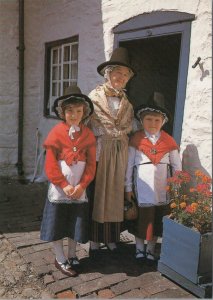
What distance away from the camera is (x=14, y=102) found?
7270mm

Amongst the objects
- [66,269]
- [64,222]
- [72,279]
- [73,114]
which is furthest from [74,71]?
[72,279]

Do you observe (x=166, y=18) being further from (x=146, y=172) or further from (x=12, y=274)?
(x=12, y=274)

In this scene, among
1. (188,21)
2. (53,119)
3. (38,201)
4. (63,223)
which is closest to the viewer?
(63,223)

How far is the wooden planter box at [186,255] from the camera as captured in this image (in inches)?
130

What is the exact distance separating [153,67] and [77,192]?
2.80 metres

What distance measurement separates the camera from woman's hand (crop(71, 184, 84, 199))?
3.48m

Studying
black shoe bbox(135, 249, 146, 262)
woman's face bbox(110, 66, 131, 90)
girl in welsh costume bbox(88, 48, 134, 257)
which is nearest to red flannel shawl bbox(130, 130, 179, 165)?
girl in welsh costume bbox(88, 48, 134, 257)

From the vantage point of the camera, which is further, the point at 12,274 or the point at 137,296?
the point at 12,274

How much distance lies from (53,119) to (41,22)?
1749mm

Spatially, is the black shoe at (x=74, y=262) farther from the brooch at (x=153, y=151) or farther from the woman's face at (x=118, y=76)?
the woman's face at (x=118, y=76)

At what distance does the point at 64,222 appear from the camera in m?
3.66

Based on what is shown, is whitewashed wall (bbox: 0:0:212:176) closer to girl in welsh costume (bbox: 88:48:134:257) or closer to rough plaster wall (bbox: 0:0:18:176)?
rough plaster wall (bbox: 0:0:18:176)

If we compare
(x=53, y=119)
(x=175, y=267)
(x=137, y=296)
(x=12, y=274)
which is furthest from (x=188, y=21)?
(x=53, y=119)

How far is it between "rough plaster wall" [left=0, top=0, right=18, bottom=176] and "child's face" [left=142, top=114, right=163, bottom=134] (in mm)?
4054
